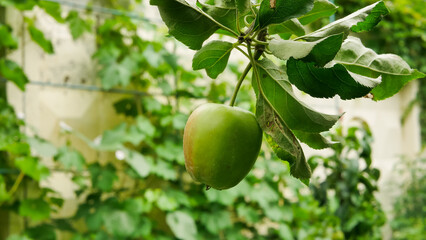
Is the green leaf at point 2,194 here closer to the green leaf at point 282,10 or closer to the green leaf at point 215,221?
the green leaf at point 215,221

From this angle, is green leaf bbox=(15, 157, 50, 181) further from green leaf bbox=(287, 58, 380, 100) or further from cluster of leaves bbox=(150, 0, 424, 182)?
green leaf bbox=(287, 58, 380, 100)

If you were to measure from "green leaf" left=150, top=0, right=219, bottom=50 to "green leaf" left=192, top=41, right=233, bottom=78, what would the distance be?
0.02m

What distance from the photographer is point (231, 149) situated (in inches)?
14.7

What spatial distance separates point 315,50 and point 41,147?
1617 millimetres

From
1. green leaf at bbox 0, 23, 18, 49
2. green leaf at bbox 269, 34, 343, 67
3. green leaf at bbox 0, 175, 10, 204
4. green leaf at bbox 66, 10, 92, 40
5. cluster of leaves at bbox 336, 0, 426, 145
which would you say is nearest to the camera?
green leaf at bbox 269, 34, 343, 67

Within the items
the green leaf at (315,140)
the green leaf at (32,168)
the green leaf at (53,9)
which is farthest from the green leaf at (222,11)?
the green leaf at (53,9)

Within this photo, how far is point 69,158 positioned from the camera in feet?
5.89

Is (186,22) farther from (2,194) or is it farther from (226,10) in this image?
(2,194)

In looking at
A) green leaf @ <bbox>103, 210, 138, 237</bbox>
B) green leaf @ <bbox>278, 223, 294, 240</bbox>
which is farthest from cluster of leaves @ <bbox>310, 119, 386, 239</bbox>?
green leaf @ <bbox>103, 210, 138, 237</bbox>

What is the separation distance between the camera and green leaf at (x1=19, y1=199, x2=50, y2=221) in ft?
5.50

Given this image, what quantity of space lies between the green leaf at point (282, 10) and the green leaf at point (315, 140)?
106 mm

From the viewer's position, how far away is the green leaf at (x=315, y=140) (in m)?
0.36

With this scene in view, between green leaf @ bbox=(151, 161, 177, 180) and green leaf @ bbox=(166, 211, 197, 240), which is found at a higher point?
green leaf @ bbox=(151, 161, 177, 180)

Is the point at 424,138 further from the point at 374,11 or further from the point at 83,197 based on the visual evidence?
the point at 374,11
